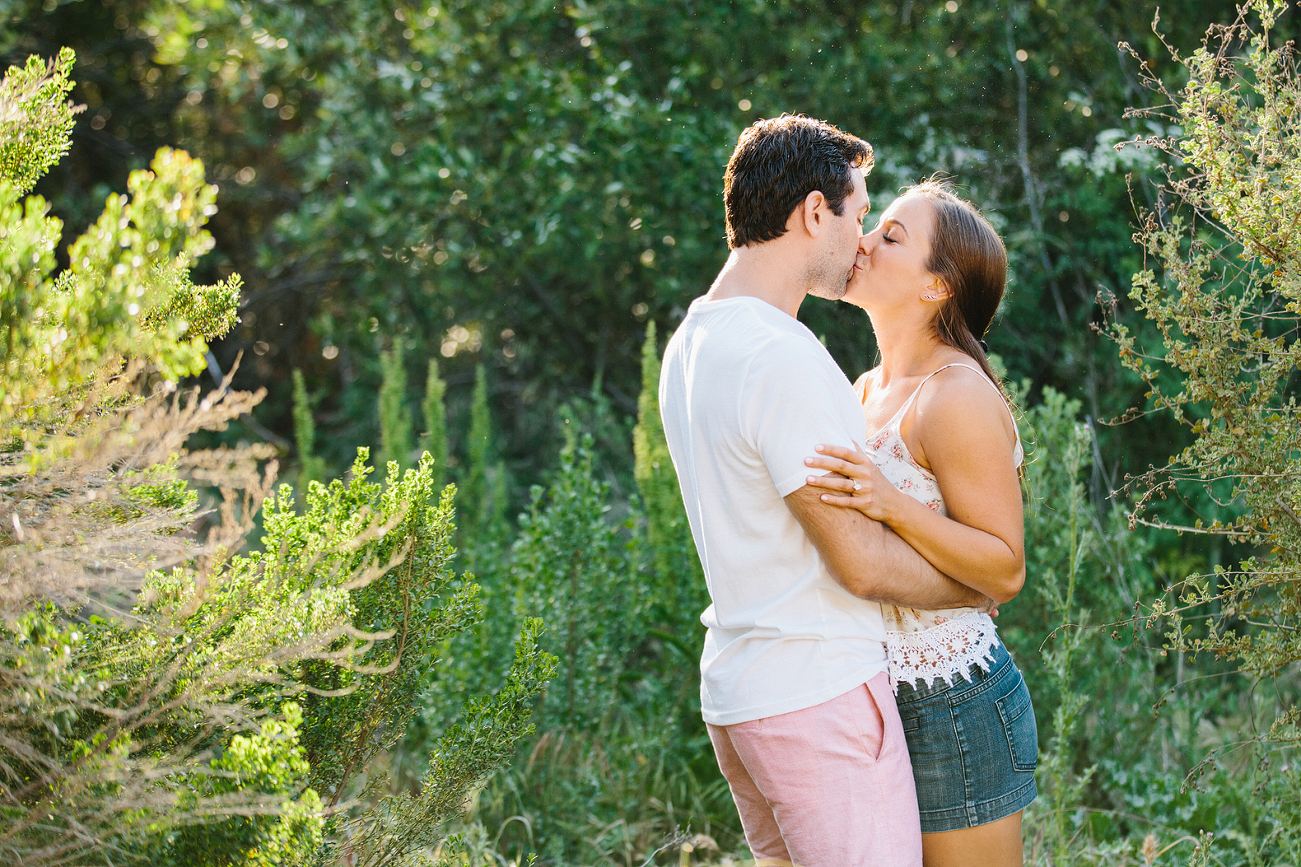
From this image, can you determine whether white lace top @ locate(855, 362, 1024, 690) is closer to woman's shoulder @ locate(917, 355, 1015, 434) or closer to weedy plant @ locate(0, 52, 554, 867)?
woman's shoulder @ locate(917, 355, 1015, 434)

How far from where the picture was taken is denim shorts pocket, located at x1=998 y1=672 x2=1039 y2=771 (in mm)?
1611

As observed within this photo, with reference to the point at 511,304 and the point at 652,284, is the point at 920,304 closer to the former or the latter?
the point at 652,284

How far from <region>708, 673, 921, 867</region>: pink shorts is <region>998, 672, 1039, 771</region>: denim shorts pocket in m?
0.24

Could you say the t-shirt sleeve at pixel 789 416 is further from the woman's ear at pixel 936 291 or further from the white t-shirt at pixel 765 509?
the woman's ear at pixel 936 291

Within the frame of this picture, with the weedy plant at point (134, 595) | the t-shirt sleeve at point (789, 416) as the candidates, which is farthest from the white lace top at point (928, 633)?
the weedy plant at point (134, 595)

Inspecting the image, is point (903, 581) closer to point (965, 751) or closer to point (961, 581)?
point (961, 581)

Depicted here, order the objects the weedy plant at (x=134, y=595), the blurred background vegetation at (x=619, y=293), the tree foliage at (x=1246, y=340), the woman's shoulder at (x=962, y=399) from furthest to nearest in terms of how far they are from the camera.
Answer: the blurred background vegetation at (x=619, y=293) < the tree foliage at (x=1246, y=340) < the woman's shoulder at (x=962, y=399) < the weedy plant at (x=134, y=595)

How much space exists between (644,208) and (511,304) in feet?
5.01

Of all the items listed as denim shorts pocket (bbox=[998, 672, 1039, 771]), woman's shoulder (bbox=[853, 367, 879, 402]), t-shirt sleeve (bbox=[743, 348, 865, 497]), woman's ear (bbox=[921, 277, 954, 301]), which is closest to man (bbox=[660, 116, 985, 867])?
t-shirt sleeve (bbox=[743, 348, 865, 497])

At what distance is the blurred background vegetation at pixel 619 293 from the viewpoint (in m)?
2.91

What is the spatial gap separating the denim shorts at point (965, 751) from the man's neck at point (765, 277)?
707mm

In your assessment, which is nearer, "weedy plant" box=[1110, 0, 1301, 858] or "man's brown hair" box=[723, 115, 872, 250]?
"man's brown hair" box=[723, 115, 872, 250]

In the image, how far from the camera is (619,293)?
19.8ft

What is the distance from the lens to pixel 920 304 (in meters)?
1.87
